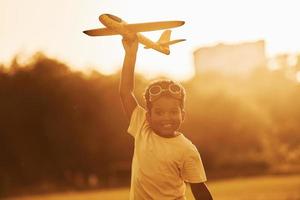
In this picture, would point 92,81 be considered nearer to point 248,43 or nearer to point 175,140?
point 175,140

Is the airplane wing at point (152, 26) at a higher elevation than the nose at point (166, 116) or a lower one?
higher

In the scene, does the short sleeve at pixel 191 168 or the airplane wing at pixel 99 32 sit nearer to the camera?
the short sleeve at pixel 191 168

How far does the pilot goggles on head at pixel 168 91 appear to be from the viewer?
432cm

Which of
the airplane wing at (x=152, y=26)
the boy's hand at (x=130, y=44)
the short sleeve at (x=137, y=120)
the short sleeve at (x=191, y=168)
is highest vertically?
the airplane wing at (x=152, y=26)

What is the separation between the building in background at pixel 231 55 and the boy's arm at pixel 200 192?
333 feet

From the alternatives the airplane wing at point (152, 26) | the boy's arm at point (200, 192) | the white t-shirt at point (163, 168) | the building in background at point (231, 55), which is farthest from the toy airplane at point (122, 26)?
the building in background at point (231, 55)

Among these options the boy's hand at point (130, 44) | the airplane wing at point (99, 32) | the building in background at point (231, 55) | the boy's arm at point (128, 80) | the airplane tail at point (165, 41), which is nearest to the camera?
the boy's arm at point (128, 80)

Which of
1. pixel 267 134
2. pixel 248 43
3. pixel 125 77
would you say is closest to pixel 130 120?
pixel 125 77

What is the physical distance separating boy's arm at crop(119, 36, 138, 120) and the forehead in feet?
1.14

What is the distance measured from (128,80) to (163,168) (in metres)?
0.81

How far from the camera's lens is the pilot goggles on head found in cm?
432

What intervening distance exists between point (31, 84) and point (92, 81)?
383 centimetres

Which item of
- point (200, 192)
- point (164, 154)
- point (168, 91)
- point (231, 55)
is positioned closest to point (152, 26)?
point (168, 91)

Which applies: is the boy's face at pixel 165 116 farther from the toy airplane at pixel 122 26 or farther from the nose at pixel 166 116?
the toy airplane at pixel 122 26
